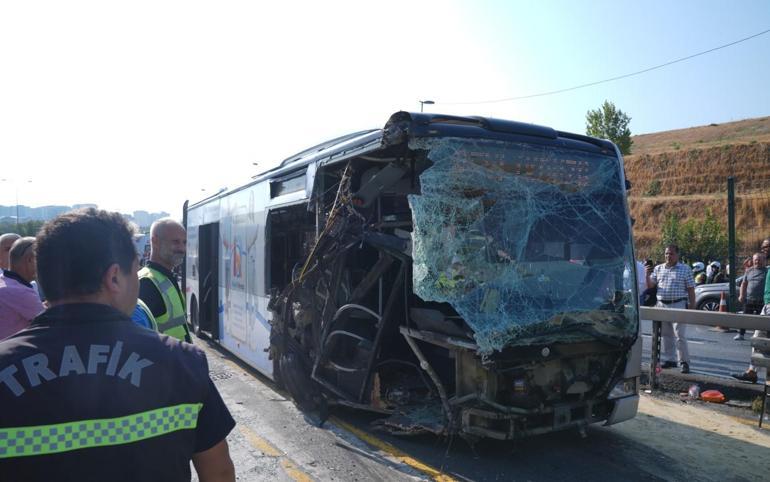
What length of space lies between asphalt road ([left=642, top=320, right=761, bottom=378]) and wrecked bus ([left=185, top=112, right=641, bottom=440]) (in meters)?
4.11

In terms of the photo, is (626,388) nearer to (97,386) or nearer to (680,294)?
(680,294)

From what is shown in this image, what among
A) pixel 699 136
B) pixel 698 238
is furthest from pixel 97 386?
pixel 699 136

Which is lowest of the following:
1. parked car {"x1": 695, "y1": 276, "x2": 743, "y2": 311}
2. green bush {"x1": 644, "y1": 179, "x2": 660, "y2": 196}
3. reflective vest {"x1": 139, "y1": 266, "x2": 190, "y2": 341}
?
parked car {"x1": 695, "y1": 276, "x2": 743, "y2": 311}

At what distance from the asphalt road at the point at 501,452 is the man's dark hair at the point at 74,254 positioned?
354cm

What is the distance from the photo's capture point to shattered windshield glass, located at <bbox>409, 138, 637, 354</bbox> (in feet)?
15.5

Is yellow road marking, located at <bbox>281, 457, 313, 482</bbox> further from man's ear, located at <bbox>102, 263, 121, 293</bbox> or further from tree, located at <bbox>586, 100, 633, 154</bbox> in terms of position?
tree, located at <bbox>586, 100, 633, 154</bbox>

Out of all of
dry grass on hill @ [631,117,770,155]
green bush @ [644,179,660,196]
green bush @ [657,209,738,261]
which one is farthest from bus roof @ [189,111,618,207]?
dry grass on hill @ [631,117,770,155]

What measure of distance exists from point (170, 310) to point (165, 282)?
0.22 meters

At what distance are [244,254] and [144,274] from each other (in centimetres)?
488

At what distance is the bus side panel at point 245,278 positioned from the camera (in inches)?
317

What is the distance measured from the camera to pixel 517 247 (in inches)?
195

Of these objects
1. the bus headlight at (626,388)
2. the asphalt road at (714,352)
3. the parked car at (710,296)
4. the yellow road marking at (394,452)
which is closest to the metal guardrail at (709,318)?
the bus headlight at (626,388)

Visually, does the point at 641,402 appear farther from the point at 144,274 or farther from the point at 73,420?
the point at 73,420

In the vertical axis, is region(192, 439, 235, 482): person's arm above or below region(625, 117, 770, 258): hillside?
below
